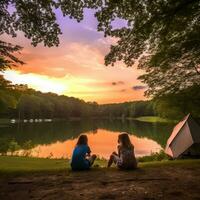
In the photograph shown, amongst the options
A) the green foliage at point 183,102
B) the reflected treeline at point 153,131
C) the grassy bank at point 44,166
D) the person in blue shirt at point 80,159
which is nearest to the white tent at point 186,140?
the green foliage at point 183,102

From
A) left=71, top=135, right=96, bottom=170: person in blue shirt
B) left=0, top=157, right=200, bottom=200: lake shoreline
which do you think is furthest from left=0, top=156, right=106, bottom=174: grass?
left=71, top=135, right=96, bottom=170: person in blue shirt

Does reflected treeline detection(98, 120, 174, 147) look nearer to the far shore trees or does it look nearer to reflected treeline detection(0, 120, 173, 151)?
reflected treeline detection(0, 120, 173, 151)

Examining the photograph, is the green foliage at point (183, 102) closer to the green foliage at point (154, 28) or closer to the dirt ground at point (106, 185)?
the green foliage at point (154, 28)

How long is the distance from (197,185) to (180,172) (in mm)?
1859

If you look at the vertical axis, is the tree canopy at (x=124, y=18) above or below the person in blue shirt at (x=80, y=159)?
above

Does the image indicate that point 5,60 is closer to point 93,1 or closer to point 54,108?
point 93,1

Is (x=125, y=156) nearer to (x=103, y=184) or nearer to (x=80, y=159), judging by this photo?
(x=80, y=159)

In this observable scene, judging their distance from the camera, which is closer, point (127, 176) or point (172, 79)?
point (127, 176)

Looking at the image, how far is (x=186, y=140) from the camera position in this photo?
17953 mm

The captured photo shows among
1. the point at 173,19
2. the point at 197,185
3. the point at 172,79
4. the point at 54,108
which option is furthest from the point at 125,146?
the point at 54,108

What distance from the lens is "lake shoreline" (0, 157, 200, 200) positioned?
643 cm

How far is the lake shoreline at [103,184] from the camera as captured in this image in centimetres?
643

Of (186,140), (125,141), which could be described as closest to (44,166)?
(125,141)

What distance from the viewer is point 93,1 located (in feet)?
30.7
